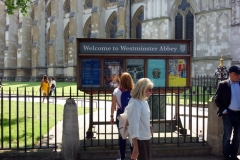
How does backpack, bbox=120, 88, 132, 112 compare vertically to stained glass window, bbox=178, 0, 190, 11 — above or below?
below

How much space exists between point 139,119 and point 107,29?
91.7 feet

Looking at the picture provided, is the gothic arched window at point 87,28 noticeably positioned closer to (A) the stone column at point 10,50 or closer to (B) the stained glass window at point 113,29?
(B) the stained glass window at point 113,29

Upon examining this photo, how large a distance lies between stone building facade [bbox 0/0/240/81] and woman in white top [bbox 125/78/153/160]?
17721 mm

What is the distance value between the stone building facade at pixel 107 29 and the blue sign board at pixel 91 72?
625 inches

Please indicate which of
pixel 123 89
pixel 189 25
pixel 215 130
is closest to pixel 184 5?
pixel 189 25

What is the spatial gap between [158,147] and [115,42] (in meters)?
2.49

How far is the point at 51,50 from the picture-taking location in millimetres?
33031

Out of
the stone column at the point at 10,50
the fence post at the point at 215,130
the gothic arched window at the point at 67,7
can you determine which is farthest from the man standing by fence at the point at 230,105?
the stone column at the point at 10,50

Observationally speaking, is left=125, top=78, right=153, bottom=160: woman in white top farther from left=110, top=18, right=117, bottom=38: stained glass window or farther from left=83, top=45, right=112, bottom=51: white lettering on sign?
left=110, top=18, right=117, bottom=38: stained glass window

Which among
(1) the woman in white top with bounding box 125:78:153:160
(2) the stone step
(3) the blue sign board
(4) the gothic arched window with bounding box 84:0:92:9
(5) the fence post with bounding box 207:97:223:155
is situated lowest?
(2) the stone step

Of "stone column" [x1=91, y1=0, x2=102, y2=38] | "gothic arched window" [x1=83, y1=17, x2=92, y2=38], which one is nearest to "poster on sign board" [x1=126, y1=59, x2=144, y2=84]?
"stone column" [x1=91, y1=0, x2=102, y2=38]

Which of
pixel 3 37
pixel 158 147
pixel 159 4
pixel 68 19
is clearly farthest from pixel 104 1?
pixel 158 147

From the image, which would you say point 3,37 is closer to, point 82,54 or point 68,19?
point 68,19

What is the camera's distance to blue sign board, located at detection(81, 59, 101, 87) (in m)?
5.32
